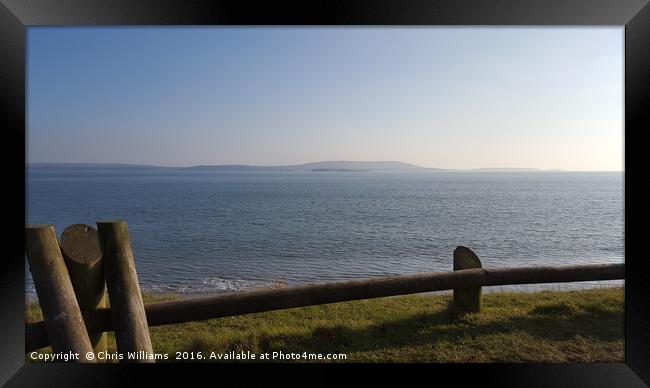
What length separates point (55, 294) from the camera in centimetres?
311

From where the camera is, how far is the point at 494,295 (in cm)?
616

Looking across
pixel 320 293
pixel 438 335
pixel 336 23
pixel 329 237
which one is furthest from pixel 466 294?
pixel 329 237

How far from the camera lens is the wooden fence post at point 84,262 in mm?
3305

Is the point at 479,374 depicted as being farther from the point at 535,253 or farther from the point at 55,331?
the point at 535,253

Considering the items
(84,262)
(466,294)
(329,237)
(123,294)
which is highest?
(84,262)

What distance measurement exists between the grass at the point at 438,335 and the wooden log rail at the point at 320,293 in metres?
0.57

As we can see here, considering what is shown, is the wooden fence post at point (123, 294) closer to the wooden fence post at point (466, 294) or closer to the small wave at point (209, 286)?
the wooden fence post at point (466, 294)

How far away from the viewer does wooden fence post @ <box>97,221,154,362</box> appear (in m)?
3.21

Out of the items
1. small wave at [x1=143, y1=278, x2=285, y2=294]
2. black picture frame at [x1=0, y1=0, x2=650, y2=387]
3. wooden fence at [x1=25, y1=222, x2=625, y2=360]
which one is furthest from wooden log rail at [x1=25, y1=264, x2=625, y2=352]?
small wave at [x1=143, y1=278, x2=285, y2=294]

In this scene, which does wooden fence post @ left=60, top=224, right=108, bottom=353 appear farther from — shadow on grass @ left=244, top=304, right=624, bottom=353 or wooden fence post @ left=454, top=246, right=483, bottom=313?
wooden fence post @ left=454, top=246, right=483, bottom=313

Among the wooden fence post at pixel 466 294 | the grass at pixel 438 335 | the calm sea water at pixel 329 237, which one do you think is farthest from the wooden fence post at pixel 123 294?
the calm sea water at pixel 329 237

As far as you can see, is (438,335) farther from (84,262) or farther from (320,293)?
(84,262)

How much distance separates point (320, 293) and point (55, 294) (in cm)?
216

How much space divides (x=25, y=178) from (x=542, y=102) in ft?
289
